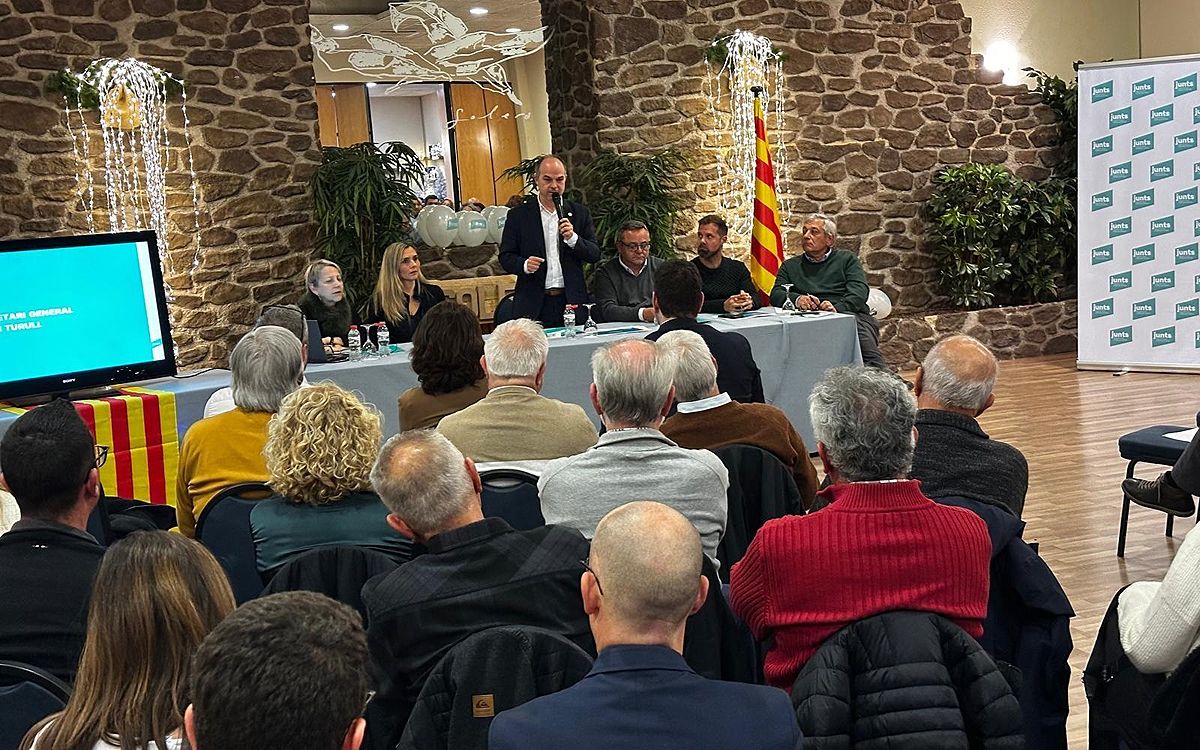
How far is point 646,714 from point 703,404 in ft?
6.40

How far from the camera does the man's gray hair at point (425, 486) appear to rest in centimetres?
225

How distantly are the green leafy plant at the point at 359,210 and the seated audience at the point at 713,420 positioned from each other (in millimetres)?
4881

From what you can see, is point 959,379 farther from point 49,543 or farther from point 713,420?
point 49,543

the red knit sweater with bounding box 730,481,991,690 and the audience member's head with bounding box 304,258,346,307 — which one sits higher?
the audience member's head with bounding box 304,258,346,307

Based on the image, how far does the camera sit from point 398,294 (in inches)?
259

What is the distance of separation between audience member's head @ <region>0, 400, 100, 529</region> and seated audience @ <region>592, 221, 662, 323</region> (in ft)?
16.2

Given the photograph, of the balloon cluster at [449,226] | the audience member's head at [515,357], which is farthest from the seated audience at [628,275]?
the audience member's head at [515,357]

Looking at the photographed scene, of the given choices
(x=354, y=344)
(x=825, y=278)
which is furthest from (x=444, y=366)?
(x=825, y=278)

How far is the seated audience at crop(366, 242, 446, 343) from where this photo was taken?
652cm

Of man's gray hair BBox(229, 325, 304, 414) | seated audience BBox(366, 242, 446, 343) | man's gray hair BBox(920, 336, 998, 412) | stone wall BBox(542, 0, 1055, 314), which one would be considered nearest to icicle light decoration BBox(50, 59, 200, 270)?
seated audience BBox(366, 242, 446, 343)

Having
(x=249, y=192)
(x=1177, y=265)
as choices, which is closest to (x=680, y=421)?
(x=249, y=192)

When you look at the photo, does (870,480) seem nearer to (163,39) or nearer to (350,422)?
(350,422)

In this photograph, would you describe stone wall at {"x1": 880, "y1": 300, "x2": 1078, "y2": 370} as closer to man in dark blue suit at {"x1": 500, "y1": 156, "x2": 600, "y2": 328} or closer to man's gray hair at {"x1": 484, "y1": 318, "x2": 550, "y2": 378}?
man in dark blue suit at {"x1": 500, "y1": 156, "x2": 600, "y2": 328}

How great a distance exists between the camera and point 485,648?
188 centimetres
